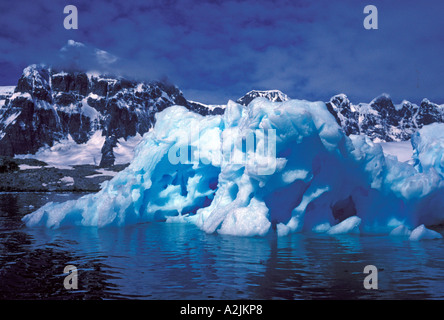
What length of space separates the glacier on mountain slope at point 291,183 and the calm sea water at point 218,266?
1.40m

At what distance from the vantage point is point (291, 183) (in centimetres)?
1379

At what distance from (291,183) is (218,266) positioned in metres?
6.23

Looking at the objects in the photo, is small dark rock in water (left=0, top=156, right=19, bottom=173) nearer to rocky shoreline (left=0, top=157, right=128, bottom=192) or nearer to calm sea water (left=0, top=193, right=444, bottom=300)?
rocky shoreline (left=0, top=157, right=128, bottom=192)

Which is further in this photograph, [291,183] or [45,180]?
[45,180]

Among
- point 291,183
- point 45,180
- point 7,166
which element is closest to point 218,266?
point 291,183

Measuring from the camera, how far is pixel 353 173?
14.8 meters

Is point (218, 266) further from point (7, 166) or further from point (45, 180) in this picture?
point (7, 166)

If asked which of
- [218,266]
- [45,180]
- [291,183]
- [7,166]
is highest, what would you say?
[7,166]

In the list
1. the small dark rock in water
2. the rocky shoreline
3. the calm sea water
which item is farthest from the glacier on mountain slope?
the small dark rock in water

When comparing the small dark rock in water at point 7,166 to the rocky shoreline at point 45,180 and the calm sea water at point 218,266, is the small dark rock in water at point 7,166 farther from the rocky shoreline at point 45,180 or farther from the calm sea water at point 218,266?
the calm sea water at point 218,266

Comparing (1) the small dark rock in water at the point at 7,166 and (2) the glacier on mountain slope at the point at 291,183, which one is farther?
(1) the small dark rock in water at the point at 7,166

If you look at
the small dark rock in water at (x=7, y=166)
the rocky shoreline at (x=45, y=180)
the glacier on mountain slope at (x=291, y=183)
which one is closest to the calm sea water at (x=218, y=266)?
the glacier on mountain slope at (x=291, y=183)

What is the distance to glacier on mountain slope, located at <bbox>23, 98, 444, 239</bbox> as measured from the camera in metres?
13.4

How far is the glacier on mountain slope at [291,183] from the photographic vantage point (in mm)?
13375
